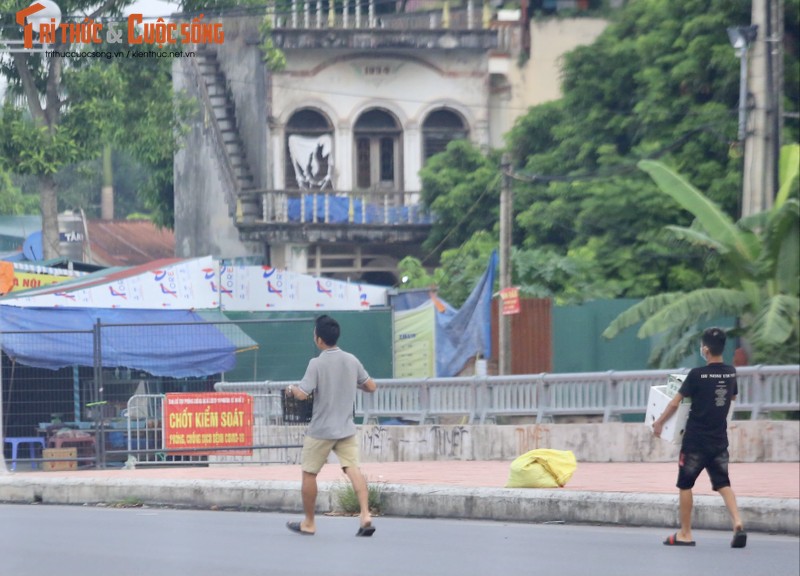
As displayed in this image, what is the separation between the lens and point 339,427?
10375 mm

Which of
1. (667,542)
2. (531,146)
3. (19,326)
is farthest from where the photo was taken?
(531,146)

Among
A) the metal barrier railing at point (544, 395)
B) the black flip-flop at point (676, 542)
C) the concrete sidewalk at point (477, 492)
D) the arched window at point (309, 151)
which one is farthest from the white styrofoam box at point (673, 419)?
the arched window at point (309, 151)

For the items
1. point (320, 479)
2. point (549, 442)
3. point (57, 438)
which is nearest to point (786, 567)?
point (320, 479)

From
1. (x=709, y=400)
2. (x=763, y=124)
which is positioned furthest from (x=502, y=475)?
(x=763, y=124)

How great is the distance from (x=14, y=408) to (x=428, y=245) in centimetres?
1731

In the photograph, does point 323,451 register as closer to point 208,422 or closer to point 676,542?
point 676,542

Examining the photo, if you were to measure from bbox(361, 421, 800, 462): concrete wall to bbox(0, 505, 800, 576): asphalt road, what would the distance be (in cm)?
523

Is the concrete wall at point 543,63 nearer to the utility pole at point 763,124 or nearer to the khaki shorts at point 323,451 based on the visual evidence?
the utility pole at point 763,124

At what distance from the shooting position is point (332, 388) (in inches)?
406

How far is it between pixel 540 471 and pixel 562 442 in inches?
190

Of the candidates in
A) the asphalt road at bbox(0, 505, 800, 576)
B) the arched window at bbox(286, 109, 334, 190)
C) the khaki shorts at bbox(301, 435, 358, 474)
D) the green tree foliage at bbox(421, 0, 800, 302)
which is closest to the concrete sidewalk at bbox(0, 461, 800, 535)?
the asphalt road at bbox(0, 505, 800, 576)

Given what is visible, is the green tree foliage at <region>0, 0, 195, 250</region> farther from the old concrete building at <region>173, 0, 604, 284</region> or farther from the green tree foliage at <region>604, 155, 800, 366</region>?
the green tree foliage at <region>604, 155, 800, 366</region>

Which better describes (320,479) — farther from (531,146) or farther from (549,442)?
(531,146)

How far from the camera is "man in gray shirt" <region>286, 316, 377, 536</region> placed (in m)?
10.3
